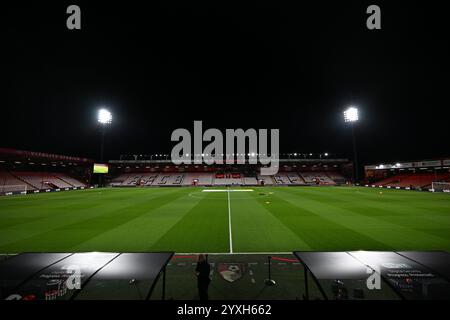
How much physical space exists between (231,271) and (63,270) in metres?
4.47

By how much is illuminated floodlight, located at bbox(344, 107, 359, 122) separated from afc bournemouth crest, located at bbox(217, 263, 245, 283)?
5187cm

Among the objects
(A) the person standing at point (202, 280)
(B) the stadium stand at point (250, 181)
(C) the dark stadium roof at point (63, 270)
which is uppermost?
(C) the dark stadium roof at point (63, 270)

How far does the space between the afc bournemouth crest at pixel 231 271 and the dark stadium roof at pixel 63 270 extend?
8.48 feet

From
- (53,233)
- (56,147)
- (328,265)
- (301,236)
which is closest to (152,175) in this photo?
(56,147)

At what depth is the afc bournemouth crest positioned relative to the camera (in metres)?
6.31

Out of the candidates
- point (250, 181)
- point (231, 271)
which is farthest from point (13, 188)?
point (250, 181)

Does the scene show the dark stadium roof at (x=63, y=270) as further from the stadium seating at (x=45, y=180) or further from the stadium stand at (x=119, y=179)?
the stadium stand at (x=119, y=179)

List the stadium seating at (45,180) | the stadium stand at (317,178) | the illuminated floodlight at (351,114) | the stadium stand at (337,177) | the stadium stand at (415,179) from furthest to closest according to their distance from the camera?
the stadium stand at (337,177) → the stadium stand at (317,178) → the illuminated floodlight at (351,114) → the stadium seating at (45,180) → the stadium stand at (415,179)

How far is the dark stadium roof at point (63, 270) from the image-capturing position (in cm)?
367

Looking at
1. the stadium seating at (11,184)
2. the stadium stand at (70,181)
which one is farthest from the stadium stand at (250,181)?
the stadium seating at (11,184)

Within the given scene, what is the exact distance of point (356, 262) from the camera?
4.19 metres

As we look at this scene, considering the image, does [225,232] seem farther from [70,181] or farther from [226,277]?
[70,181]

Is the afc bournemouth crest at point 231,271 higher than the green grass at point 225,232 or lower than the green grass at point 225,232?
higher

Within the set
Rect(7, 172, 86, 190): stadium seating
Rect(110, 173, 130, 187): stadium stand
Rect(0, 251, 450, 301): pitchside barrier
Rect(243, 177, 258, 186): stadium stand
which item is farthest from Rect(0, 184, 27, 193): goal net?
Rect(243, 177, 258, 186): stadium stand
